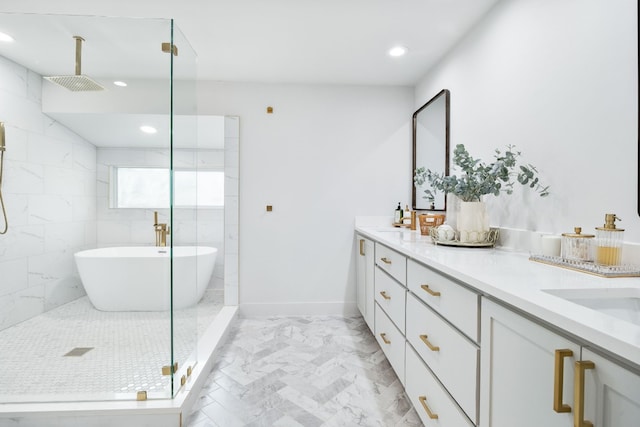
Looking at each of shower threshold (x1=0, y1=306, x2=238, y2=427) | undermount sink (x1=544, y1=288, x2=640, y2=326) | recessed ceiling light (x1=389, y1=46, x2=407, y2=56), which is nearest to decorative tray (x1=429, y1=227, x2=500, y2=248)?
undermount sink (x1=544, y1=288, x2=640, y2=326)

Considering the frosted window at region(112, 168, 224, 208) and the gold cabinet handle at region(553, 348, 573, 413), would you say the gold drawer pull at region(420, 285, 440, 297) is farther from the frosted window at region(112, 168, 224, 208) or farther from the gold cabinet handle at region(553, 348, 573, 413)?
the frosted window at region(112, 168, 224, 208)

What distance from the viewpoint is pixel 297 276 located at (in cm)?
328

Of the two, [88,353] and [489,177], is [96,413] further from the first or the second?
[489,177]

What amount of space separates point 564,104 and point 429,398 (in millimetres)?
1405

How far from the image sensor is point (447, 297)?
4.09 ft

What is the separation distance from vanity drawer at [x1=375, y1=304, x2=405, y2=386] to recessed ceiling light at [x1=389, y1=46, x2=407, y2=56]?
192 centimetres

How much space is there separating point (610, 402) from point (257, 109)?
3.16 meters

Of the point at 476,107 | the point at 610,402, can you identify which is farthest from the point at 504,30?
the point at 610,402

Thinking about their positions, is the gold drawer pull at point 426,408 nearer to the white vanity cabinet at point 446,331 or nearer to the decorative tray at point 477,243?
the white vanity cabinet at point 446,331

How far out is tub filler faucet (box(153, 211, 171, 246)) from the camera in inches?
74.4

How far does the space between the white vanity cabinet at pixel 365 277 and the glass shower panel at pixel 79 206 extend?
1412mm

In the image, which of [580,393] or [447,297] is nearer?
[580,393]

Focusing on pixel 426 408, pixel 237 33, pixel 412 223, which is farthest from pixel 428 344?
pixel 237 33

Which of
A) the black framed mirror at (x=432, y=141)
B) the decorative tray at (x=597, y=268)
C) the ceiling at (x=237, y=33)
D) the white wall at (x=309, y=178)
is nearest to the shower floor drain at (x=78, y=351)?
the ceiling at (x=237, y=33)
